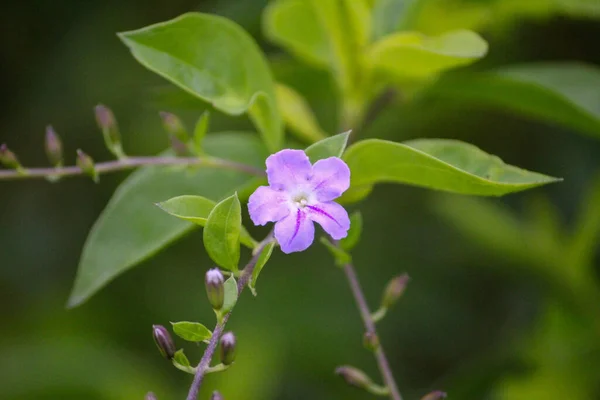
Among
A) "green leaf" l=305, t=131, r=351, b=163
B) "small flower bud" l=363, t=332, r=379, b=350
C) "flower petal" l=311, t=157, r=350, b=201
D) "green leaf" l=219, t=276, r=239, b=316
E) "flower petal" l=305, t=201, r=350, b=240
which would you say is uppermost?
"green leaf" l=305, t=131, r=351, b=163

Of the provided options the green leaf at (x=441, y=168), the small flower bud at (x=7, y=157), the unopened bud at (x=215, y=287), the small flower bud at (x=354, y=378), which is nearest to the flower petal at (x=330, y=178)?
the green leaf at (x=441, y=168)

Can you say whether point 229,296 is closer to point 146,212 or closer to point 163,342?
point 163,342

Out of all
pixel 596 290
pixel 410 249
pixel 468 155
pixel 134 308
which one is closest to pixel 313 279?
pixel 410 249

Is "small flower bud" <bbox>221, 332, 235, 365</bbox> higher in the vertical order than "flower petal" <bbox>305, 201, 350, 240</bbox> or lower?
lower

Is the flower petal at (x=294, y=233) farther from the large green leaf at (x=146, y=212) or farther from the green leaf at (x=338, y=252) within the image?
the large green leaf at (x=146, y=212)

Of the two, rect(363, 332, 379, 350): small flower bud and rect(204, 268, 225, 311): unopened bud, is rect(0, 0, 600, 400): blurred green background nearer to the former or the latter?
rect(363, 332, 379, 350): small flower bud

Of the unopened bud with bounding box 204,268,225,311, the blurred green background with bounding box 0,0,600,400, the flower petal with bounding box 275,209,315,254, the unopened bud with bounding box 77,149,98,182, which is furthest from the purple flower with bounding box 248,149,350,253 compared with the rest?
the blurred green background with bounding box 0,0,600,400
